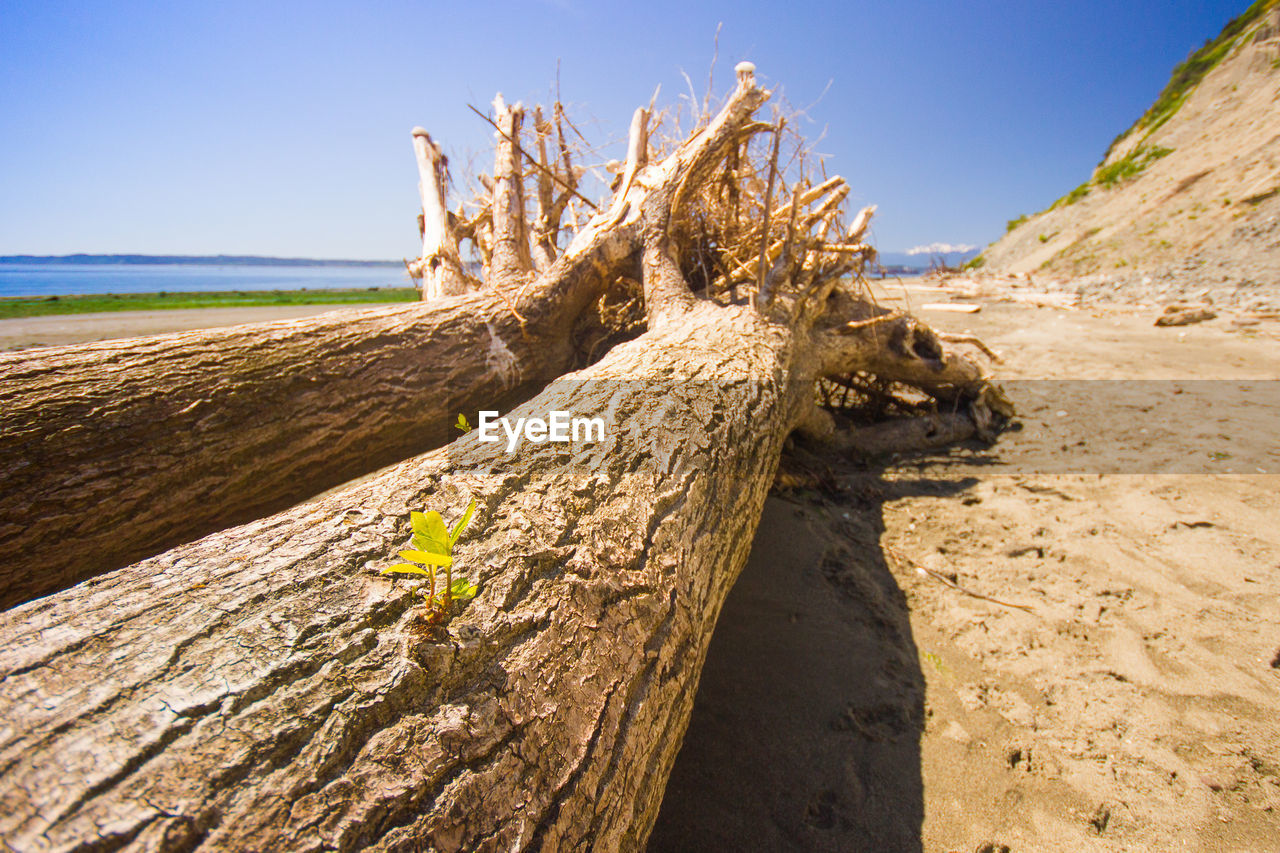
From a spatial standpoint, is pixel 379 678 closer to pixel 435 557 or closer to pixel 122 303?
pixel 435 557

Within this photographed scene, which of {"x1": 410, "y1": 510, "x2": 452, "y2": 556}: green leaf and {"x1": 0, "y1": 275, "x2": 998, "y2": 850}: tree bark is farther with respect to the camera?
{"x1": 410, "y1": 510, "x2": 452, "y2": 556}: green leaf

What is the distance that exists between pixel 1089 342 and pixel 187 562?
944 centimetres

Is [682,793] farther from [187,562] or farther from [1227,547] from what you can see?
[1227,547]

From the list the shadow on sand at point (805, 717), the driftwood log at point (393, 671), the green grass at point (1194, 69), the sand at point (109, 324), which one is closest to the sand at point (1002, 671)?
the shadow on sand at point (805, 717)

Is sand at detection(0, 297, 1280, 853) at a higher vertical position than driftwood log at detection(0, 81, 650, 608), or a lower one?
lower

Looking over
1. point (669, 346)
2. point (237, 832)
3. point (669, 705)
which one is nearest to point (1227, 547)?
point (669, 346)

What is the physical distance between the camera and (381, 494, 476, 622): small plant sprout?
932 mm

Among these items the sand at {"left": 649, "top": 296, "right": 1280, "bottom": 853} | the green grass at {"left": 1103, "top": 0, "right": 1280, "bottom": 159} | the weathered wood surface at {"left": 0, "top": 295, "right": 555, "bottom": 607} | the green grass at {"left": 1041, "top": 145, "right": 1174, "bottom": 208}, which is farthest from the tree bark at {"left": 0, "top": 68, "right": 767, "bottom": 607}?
the green grass at {"left": 1103, "top": 0, "right": 1280, "bottom": 159}

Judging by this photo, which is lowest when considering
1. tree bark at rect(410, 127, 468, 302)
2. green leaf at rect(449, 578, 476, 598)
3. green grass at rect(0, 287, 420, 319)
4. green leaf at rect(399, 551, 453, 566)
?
green leaf at rect(449, 578, 476, 598)

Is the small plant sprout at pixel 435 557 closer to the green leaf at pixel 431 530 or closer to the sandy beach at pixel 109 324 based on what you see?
the green leaf at pixel 431 530

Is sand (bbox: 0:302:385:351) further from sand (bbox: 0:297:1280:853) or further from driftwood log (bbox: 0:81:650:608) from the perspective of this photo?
sand (bbox: 0:297:1280:853)

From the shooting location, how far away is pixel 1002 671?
7.34ft

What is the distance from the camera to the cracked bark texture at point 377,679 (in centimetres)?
75

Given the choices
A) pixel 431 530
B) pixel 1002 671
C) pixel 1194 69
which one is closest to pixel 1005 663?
pixel 1002 671
